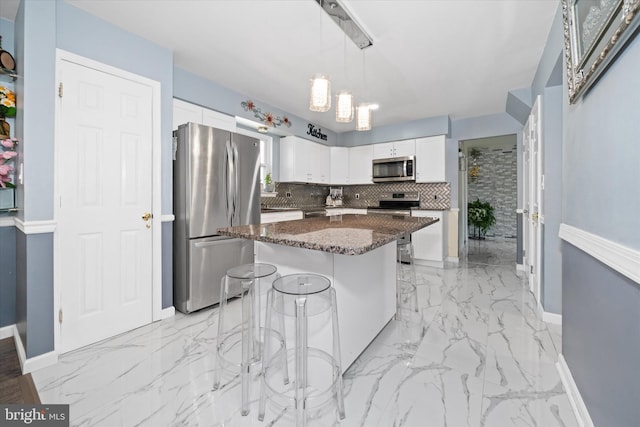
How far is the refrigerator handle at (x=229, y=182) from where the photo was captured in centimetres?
288

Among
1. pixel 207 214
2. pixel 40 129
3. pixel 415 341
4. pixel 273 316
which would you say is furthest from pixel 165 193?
pixel 415 341

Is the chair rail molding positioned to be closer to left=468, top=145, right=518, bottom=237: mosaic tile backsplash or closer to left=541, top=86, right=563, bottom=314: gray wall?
left=541, top=86, right=563, bottom=314: gray wall

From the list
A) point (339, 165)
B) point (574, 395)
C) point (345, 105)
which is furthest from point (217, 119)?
point (574, 395)

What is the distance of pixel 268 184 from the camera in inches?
179

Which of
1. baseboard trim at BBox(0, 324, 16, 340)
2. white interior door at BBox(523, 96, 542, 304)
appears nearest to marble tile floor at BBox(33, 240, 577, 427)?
white interior door at BBox(523, 96, 542, 304)

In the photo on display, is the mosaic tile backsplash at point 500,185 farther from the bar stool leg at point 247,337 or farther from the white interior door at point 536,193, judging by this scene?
the bar stool leg at point 247,337

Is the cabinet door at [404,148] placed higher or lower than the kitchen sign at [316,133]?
lower

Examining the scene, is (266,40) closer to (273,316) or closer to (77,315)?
(273,316)

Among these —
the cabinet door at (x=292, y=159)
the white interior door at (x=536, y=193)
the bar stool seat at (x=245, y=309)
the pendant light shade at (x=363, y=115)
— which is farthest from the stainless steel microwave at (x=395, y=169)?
the bar stool seat at (x=245, y=309)

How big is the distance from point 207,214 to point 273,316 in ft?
4.85

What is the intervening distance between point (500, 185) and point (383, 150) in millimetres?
4142

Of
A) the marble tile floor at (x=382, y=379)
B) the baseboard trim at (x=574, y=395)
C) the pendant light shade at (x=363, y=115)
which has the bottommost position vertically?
the marble tile floor at (x=382, y=379)

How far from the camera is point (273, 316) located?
1.65m

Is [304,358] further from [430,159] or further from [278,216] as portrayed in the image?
[430,159]
